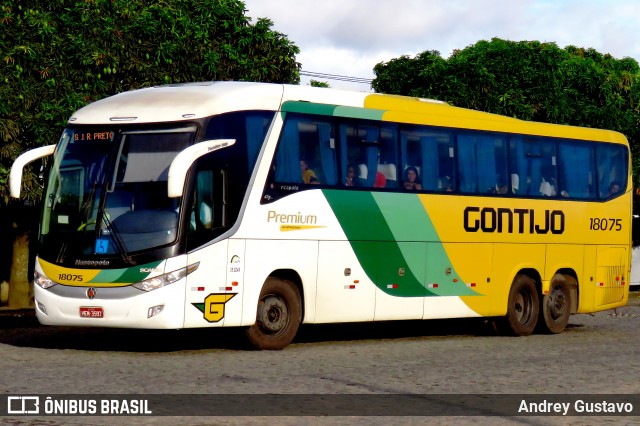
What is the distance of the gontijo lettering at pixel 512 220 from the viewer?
21.7 m

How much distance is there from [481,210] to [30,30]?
1166 centimetres

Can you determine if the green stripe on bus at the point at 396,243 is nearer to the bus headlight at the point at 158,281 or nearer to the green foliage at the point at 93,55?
the bus headlight at the point at 158,281

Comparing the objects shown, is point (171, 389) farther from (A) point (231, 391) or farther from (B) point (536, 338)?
(B) point (536, 338)

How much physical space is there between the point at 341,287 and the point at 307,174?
5.85ft

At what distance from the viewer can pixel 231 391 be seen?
13.1 meters

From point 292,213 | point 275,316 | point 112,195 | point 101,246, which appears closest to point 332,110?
point 292,213

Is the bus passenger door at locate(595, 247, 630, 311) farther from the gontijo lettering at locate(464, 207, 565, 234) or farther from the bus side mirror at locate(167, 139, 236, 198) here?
the bus side mirror at locate(167, 139, 236, 198)

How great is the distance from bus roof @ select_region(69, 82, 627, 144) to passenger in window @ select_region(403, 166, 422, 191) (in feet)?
2.50

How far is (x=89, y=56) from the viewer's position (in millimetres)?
28781

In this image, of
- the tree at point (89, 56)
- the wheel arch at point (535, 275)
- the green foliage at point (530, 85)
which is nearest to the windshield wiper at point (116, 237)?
the wheel arch at point (535, 275)

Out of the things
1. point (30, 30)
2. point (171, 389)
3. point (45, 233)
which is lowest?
point (171, 389)

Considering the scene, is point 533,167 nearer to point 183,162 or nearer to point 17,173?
point 183,162

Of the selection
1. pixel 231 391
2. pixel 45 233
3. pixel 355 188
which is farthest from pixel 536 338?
pixel 231 391

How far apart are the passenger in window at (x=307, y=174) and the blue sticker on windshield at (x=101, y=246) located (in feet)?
9.89
